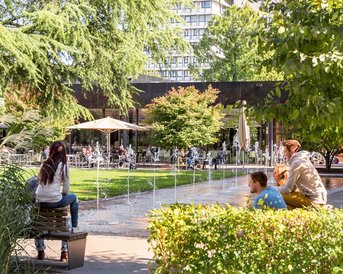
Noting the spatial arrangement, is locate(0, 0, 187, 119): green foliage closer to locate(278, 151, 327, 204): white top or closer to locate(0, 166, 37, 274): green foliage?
locate(0, 166, 37, 274): green foliage

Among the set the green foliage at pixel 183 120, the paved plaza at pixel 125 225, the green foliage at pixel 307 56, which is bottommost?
the paved plaza at pixel 125 225

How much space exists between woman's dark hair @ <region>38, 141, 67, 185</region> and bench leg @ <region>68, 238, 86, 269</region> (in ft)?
2.73

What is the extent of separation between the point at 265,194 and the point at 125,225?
21.5 feet

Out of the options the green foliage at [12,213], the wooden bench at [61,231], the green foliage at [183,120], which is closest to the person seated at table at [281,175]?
the wooden bench at [61,231]

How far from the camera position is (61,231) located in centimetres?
795

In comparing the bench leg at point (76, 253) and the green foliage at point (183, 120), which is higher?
the green foliage at point (183, 120)

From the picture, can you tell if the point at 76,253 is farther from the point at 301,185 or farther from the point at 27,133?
the point at 301,185

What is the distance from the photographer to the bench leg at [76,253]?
7.99m

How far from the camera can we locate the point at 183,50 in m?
18.2

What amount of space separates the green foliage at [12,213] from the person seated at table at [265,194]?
7.83 feet

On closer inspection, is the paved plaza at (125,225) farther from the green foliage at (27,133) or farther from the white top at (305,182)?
the white top at (305,182)

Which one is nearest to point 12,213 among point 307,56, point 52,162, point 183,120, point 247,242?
point 52,162

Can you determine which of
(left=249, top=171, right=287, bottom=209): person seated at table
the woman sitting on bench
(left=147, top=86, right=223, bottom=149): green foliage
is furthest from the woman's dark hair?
(left=147, top=86, right=223, bottom=149): green foliage

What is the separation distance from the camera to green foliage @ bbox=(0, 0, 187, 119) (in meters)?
14.4
